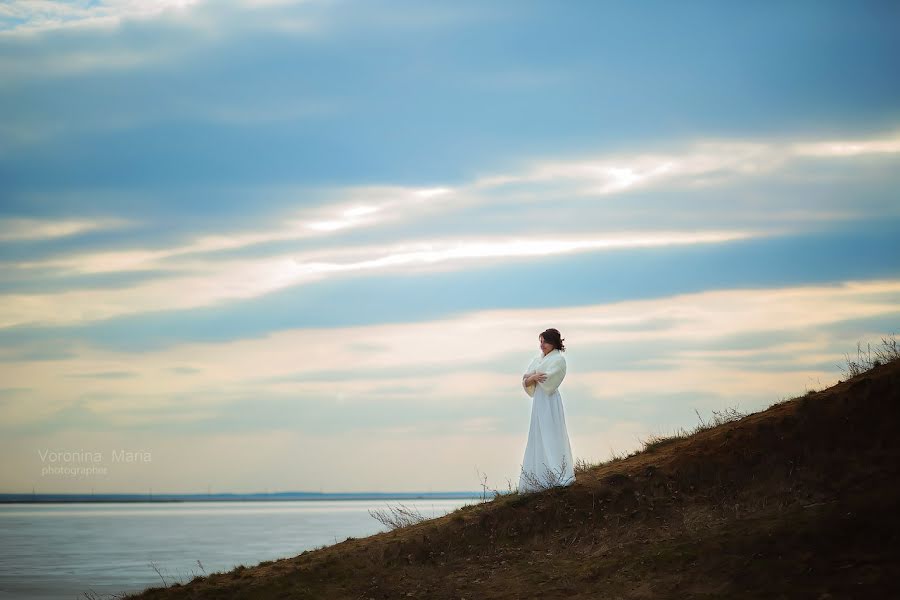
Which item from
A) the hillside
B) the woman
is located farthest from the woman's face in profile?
the hillside

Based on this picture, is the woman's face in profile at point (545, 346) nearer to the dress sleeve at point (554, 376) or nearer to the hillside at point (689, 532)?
the dress sleeve at point (554, 376)

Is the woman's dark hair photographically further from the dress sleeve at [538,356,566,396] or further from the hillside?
the hillside

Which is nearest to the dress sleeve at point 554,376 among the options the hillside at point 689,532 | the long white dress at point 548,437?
the long white dress at point 548,437

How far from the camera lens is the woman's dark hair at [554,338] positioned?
63.8 ft

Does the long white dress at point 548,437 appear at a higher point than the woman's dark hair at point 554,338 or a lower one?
lower

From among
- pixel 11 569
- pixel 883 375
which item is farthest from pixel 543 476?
pixel 11 569

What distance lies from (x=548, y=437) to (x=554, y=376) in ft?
4.20

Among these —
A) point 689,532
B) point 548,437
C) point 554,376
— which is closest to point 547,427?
point 548,437

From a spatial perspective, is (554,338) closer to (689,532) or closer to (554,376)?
(554,376)

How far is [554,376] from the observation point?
19.2 metres

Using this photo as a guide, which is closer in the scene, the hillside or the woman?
the hillside

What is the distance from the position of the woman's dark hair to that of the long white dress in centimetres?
11

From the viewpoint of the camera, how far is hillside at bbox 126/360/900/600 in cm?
1387

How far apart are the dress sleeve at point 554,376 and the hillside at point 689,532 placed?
2129 millimetres
